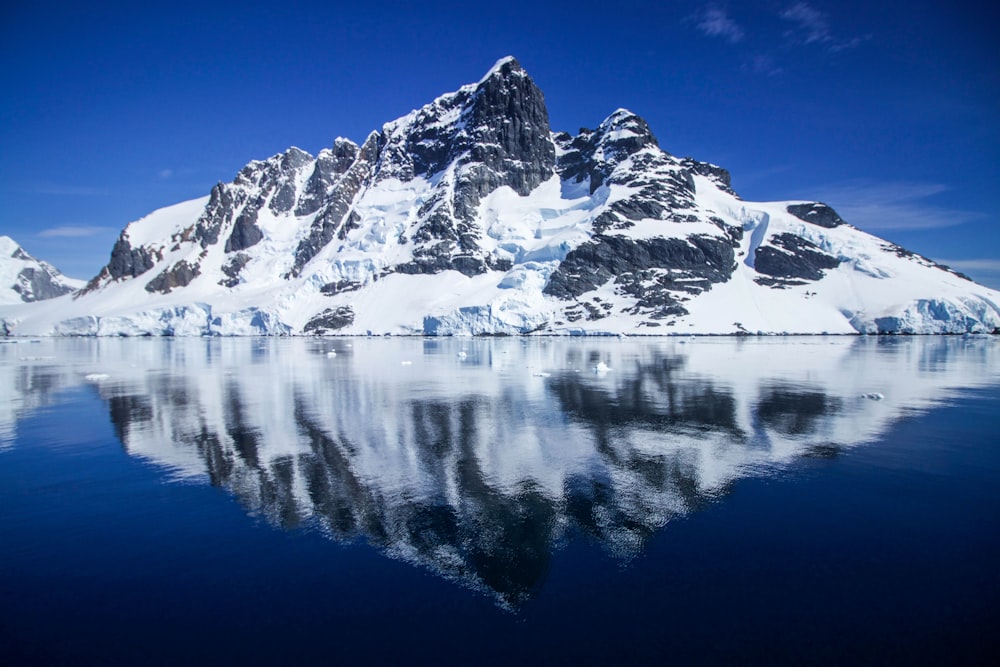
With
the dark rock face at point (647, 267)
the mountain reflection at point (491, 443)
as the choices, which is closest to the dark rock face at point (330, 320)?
the dark rock face at point (647, 267)

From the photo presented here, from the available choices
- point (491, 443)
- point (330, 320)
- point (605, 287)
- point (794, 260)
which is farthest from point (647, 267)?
point (491, 443)

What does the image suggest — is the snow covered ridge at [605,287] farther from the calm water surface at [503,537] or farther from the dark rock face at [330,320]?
the calm water surface at [503,537]

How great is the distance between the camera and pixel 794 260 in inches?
7288

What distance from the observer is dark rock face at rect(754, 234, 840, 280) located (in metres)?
184

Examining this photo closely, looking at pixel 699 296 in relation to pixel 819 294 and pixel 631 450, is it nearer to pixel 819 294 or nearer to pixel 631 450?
pixel 819 294

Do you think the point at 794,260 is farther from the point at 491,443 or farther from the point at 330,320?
the point at 491,443

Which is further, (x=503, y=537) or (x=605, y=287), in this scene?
(x=605, y=287)

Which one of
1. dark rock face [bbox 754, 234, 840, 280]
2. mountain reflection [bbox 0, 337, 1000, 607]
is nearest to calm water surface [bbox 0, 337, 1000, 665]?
mountain reflection [bbox 0, 337, 1000, 607]

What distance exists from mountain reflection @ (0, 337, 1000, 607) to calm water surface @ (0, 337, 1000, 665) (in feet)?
0.45

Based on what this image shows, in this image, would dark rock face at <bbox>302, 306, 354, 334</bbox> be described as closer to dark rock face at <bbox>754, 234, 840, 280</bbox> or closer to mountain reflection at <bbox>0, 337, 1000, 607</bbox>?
mountain reflection at <bbox>0, 337, 1000, 607</bbox>

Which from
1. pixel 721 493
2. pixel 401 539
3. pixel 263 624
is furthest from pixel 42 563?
pixel 721 493

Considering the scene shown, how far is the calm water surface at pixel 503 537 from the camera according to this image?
9.26 metres

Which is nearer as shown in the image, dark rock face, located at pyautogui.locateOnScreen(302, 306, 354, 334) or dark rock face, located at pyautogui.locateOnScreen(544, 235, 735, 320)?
dark rock face, located at pyautogui.locateOnScreen(302, 306, 354, 334)

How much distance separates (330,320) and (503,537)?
16738 cm
